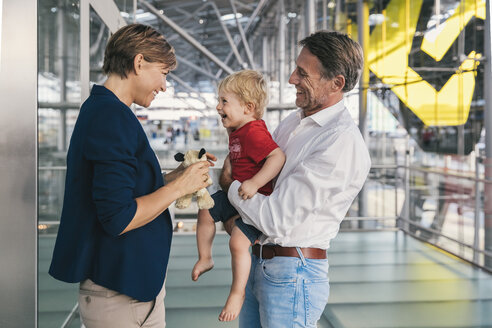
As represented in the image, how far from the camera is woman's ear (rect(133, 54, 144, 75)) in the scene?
5.35ft

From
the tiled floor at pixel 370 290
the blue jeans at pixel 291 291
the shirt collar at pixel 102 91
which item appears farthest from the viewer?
the tiled floor at pixel 370 290

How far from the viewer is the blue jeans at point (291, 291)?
176 centimetres

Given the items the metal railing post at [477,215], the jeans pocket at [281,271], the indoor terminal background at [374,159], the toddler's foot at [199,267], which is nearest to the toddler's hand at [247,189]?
the jeans pocket at [281,271]

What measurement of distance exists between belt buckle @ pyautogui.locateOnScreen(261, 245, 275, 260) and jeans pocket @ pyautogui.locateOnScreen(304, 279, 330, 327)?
0.16 meters

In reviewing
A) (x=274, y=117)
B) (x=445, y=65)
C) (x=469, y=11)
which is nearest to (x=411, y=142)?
(x=445, y=65)

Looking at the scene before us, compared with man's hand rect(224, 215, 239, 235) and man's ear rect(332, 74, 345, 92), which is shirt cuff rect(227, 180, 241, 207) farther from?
man's ear rect(332, 74, 345, 92)

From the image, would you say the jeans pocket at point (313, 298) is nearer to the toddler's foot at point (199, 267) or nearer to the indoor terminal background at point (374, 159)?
the toddler's foot at point (199, 267)

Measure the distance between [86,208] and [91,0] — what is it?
2144 millimetres

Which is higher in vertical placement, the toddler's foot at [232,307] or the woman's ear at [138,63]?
the woman's ear at [138,63]

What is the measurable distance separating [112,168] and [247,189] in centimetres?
55

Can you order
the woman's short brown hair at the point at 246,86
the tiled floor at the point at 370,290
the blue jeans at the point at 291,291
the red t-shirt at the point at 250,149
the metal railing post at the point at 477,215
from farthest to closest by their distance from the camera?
1. the metal railing post at the point at 477,215
2. the tiled floor at the point at 370,290
3. the woman's short brown hair at the point at 246,86
4. the red t-shirt at the point at 250,149
5. the blue jeans at the point at 291,291

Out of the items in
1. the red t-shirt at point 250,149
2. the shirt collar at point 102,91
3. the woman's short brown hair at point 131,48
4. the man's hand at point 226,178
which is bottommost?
the man's hand at point 226,178

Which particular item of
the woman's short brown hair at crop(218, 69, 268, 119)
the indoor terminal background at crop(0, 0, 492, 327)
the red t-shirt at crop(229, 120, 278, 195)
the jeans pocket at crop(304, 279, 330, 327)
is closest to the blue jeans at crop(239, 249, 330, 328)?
the jeans pocket at crop(304, 279, 330, 327)

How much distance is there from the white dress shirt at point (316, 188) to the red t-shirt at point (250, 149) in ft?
0.53
